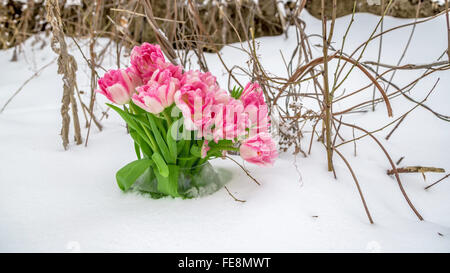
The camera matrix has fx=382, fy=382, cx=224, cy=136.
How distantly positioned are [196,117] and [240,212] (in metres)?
0.21

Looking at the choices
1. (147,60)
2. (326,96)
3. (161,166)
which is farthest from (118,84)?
(326,96)

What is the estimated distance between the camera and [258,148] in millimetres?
733

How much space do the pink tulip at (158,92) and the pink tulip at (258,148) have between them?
0.17 metres

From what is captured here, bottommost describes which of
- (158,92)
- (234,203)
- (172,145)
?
(234,203)

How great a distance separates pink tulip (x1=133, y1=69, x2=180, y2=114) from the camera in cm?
69

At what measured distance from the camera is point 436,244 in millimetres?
695

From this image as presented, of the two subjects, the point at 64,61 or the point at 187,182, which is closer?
the point at 187,182

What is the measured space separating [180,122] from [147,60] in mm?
141

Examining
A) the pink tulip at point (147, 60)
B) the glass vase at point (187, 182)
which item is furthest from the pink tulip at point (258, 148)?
the pink tulip at point (147, 60)

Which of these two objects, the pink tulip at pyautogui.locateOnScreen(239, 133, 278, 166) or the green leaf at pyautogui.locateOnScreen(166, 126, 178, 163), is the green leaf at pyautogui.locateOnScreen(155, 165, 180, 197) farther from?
the pink tulip at pyautogui.locateOnScreen(239, 133, 278, 166)

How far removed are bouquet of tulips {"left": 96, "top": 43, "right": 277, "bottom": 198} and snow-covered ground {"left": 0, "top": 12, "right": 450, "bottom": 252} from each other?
48mm

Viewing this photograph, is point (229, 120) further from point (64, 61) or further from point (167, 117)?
point (64, 61)

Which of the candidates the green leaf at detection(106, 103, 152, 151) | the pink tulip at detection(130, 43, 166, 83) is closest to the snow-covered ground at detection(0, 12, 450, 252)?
the green leaf at detection(106, 103, 152, 151)
